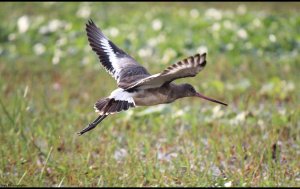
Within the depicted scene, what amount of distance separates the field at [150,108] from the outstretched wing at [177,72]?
68 centimetres

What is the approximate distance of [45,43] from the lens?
11.8 meters

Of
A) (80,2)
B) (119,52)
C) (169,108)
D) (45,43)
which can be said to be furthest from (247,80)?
(80,2)

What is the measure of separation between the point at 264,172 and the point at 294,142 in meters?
1.07

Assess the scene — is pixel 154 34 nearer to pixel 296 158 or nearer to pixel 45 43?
pixel 45 43

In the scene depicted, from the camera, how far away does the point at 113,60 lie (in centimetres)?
568

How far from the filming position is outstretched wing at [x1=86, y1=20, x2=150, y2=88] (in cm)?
522

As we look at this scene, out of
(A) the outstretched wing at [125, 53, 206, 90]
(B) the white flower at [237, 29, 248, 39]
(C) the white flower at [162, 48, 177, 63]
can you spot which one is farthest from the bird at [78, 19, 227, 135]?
(B) the white flower at [237, 29, 248, 39]

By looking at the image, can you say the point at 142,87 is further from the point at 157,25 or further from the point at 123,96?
the point at 157,25

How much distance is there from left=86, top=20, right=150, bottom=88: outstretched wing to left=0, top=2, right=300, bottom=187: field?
62cm

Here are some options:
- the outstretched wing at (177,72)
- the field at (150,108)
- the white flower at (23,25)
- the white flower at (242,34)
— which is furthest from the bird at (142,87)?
the white flower at (23,25)

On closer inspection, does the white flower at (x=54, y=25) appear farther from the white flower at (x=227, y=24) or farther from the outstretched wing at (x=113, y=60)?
the outstretched wing at (x=113, y=60)

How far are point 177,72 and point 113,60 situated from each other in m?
1.55

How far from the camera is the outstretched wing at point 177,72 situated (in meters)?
4.05

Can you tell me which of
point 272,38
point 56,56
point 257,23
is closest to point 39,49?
point 56,56
